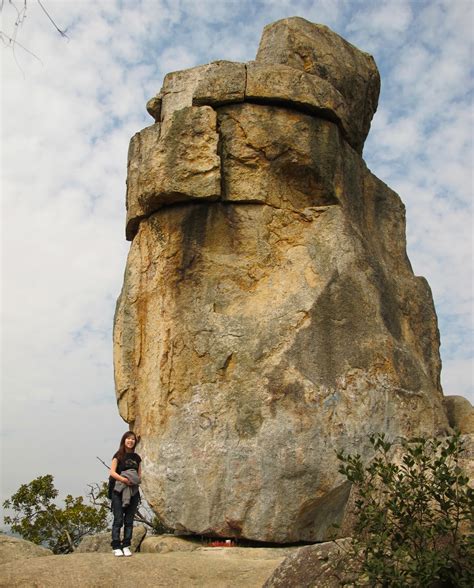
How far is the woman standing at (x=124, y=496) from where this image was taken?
27.5ft

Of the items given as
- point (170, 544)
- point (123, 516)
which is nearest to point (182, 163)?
point (123, 516)

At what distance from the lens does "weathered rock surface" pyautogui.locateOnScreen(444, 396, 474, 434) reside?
36.7ft

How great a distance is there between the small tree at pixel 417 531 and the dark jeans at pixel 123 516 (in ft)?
12.0

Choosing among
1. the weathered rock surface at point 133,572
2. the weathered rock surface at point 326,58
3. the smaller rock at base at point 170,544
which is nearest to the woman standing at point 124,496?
the weathered rock surface at point 133,572

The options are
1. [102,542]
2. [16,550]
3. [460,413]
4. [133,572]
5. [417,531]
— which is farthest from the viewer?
[460,413]

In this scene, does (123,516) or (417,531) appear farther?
(123,516)

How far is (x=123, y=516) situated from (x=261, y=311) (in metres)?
3.23

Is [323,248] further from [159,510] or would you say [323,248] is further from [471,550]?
[471,550]

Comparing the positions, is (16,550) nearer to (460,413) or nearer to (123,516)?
(123,516)

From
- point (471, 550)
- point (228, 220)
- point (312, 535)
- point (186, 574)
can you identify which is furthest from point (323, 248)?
point (471, 550)

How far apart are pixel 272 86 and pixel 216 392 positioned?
440 centimetres

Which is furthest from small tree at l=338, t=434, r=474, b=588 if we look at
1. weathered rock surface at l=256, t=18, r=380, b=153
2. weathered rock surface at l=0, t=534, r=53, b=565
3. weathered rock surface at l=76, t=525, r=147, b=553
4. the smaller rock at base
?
weathered rock surface at l=256, t=18, r=380, b=153

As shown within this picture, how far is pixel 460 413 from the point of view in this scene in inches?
450

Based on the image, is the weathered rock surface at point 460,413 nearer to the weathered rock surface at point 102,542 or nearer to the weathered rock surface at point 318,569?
the weathered rock surface at point 102,542
